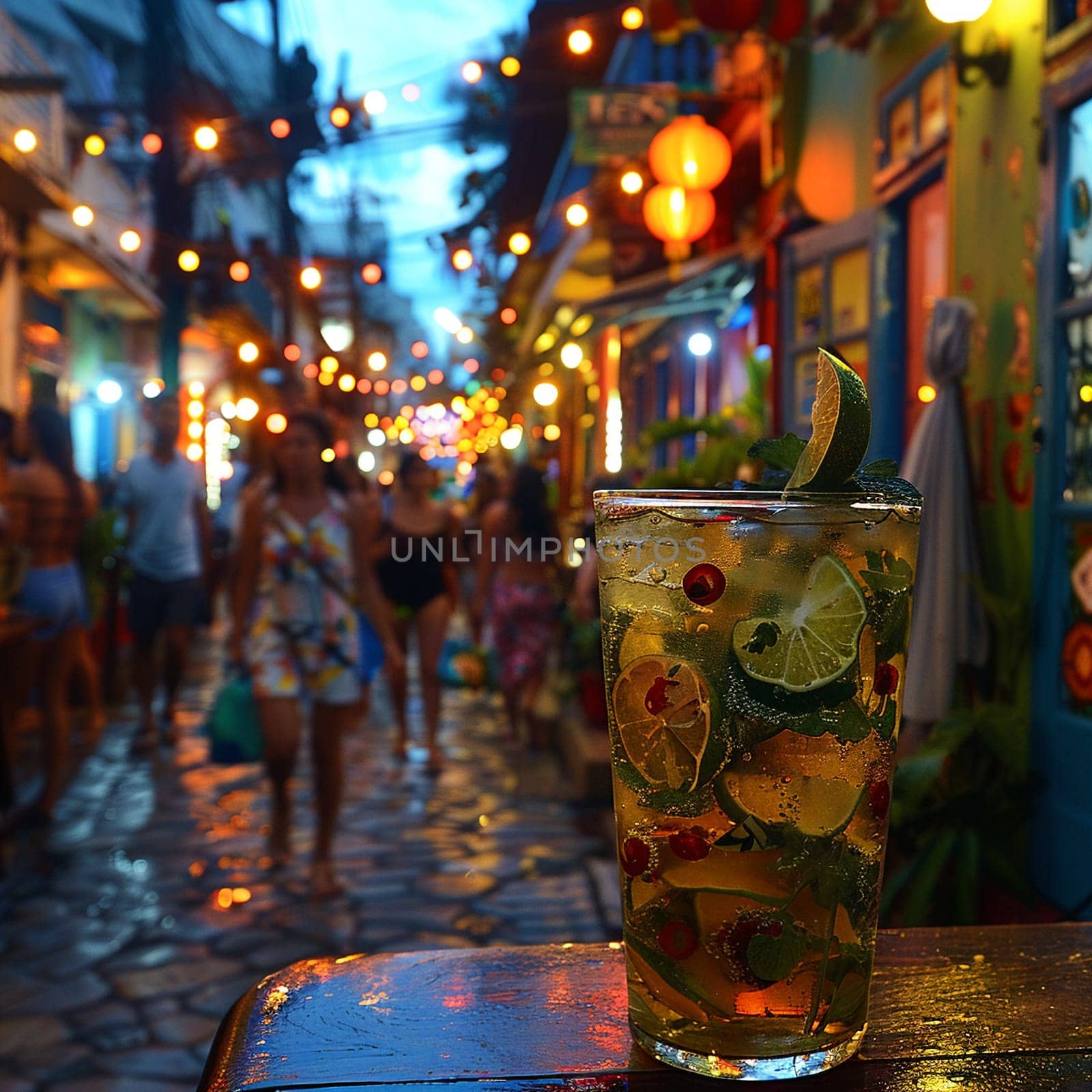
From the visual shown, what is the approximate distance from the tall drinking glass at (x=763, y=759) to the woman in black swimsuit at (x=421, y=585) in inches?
226

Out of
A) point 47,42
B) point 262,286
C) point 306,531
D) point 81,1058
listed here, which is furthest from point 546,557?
point 262,286

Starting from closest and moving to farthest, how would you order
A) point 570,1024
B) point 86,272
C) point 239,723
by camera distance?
1. point 570,1024
2. point 239,723
3. point 86,272

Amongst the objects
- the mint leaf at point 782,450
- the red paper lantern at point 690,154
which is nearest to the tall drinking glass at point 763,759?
the mint leaf at point 782,450

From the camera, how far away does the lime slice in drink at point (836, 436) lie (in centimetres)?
88

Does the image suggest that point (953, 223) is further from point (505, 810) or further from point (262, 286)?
point (262, 286)

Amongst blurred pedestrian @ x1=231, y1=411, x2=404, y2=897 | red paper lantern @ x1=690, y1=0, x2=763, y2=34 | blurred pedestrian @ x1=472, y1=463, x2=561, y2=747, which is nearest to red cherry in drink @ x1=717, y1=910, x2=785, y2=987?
blurred pedestrian @ x1=231, y1=411, x2=404, y2=897

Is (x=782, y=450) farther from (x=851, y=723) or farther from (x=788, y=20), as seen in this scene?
(x=788, y=20)

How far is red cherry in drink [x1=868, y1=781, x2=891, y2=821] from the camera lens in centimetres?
87

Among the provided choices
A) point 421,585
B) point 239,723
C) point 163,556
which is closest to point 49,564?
point 239,723

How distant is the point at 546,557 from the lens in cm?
753

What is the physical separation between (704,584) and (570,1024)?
36 centimetres

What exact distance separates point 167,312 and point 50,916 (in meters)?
16.6

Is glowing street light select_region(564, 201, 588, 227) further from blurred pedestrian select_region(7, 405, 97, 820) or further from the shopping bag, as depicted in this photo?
blurred pedestrian select_region(7, 405, 97, 820)

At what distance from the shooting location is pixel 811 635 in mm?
824
